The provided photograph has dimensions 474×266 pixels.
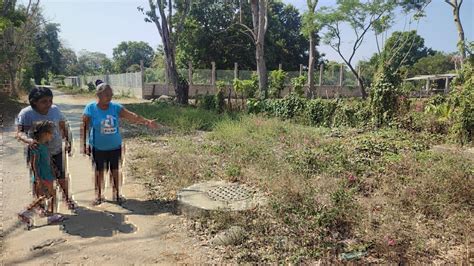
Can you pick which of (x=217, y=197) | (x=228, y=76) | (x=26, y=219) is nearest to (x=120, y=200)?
(x=26, y=219)

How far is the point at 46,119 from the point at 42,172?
0.59 metres

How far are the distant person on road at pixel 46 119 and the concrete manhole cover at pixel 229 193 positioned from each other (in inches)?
70.9

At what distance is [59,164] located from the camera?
4.34 metres

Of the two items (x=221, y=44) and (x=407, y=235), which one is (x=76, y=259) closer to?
(x=407, y=235)

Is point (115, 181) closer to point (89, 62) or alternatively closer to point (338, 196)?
point (338, 196)

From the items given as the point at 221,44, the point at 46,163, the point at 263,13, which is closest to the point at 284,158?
the point at 46,163

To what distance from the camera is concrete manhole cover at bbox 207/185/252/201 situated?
463cm

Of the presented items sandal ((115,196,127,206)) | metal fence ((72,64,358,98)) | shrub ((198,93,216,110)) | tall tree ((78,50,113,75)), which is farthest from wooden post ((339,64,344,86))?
tall tree ((78,50,113,75))

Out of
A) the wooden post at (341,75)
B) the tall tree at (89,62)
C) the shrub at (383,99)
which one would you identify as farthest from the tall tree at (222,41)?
the tall tree at (89,62)

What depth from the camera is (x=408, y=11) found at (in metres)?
24.5

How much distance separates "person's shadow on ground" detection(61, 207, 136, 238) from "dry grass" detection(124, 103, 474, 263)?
2.82ft

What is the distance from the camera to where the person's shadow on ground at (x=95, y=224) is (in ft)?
12.9

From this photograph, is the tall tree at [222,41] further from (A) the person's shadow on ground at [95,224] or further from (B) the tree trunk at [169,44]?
(A) the person's shadow on ground at [95,224]

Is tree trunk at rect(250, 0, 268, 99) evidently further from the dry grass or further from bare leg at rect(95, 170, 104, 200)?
bare leg at rect(95, 170, 104, 200)
